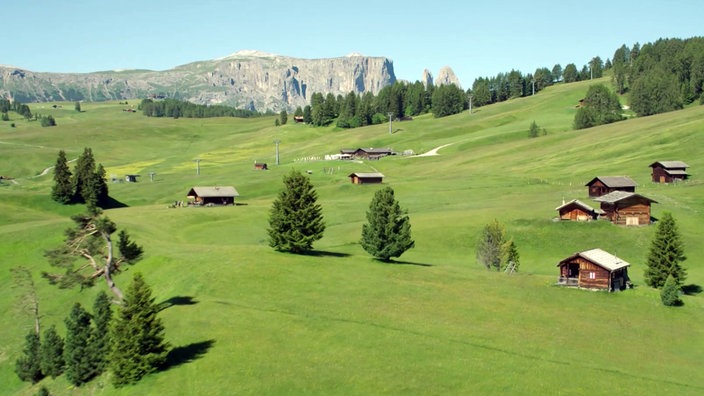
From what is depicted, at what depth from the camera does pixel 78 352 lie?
50.5 meters

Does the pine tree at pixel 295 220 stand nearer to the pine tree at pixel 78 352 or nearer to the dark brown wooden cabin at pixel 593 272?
the pine tree at pixel 78 352

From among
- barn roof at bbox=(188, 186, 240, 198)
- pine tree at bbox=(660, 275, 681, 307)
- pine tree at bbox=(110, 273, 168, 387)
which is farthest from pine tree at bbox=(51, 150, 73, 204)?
pine tree at bbox=(660, 275, 681, 307)

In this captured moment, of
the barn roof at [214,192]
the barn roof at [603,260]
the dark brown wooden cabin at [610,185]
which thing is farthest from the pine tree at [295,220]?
the dark brown wooden cabin at [610,185]

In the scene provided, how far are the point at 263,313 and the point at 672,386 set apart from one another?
31.0 metres

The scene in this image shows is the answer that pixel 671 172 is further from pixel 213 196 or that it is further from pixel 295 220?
pixel 213 196

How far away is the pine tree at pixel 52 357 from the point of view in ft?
175

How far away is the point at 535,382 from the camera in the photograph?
1789 inches

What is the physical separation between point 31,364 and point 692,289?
215 feet

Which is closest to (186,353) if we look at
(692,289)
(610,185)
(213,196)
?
(692,289)

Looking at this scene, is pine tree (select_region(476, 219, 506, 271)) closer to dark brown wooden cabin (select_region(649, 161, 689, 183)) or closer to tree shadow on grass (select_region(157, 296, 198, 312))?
tree shadow on grass (select_region(157, 296, 198, 312))

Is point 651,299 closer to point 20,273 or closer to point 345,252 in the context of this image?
point 345,252

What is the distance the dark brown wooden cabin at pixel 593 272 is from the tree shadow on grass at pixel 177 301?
37987 millimetres

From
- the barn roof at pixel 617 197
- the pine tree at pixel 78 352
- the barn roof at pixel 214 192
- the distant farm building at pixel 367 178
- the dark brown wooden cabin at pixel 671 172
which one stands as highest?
the dark brown wooden cabin at pixel 671 172

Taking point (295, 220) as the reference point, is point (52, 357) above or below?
below
